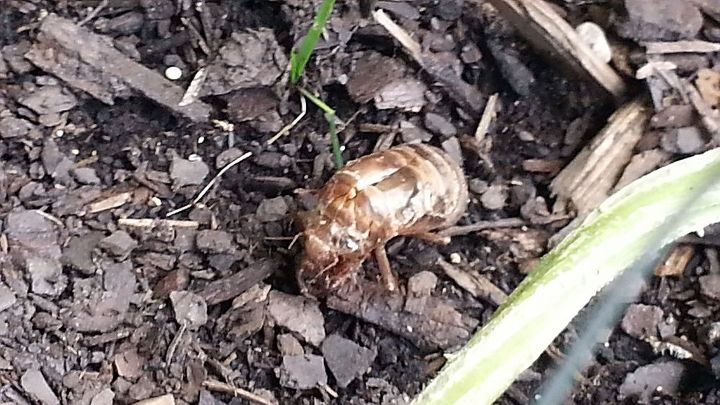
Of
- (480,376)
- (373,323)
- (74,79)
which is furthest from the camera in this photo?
(74,79)

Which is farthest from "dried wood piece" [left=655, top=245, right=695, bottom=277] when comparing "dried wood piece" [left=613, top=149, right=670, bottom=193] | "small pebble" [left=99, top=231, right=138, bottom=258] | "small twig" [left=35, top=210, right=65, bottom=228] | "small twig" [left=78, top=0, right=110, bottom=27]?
"small twig" [left=78, top=0, right=110, bottom=27]

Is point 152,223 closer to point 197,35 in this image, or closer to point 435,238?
point 197,35

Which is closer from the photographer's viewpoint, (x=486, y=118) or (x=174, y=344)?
(x=174, y=344)

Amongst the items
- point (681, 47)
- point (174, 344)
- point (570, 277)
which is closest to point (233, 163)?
point (174, 344)

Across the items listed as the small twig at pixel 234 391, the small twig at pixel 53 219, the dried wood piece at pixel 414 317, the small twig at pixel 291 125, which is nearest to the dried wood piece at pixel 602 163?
the dried wood piece at pixel 414 317

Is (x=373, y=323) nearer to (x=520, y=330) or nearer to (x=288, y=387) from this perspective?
(x=288, y=387)

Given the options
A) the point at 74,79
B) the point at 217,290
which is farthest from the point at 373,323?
the point at 74,79

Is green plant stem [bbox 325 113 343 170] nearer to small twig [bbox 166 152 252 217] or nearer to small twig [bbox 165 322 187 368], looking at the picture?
small twig [bbox 166 152 252 217]
